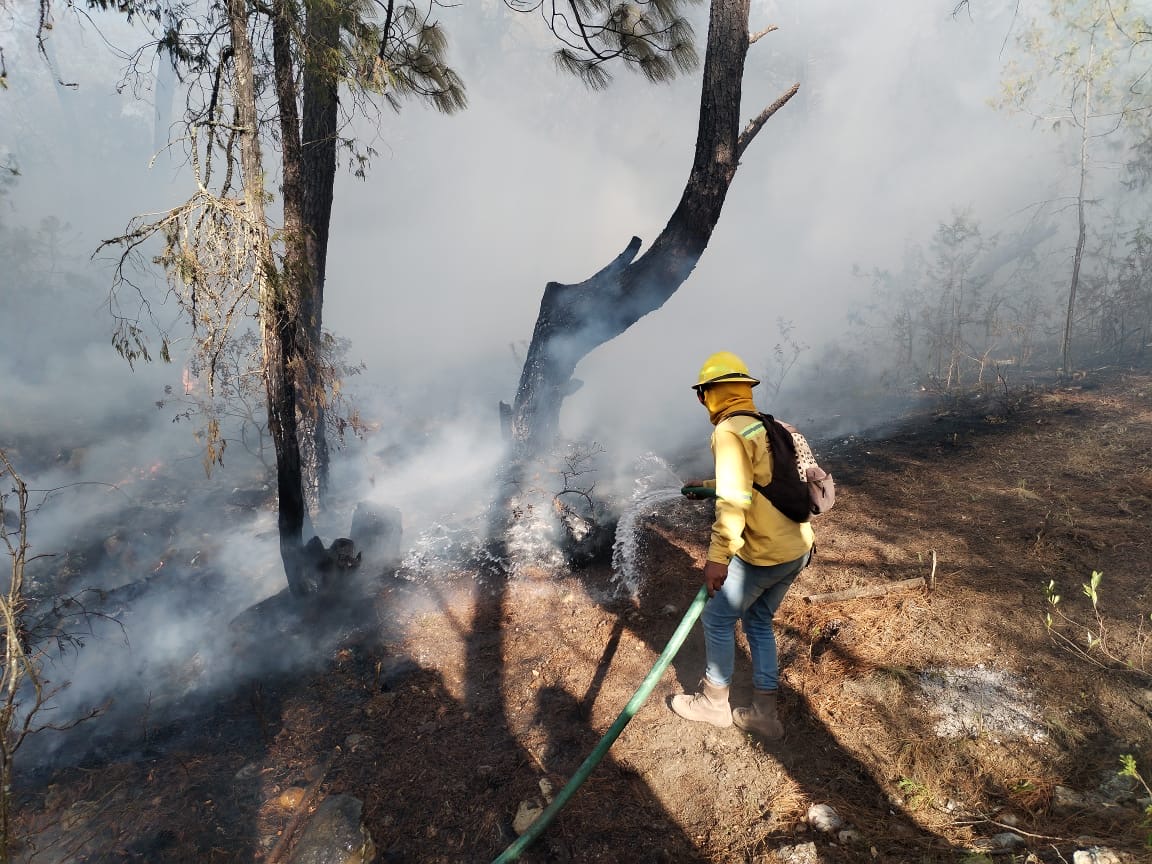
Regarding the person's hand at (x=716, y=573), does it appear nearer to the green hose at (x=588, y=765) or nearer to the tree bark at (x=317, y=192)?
the green hose at (x=588, y=765)

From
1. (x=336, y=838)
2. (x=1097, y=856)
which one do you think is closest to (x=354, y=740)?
(x=336, y=838)

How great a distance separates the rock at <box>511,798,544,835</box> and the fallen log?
6.90ft

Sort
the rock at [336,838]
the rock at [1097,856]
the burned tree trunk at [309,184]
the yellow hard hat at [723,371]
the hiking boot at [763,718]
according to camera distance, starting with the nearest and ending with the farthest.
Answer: the rock at [1097,856]
the rock at [336,838]
the yellow hard hat at [723,371]
the hiking boot at [763,718]
the burned tree trunk at [309,184]

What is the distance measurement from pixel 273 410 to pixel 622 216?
24097mm

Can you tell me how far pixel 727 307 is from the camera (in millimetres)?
19672

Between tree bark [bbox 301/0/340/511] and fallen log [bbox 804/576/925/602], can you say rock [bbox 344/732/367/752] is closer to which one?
tree bark [bbox 301/0/340/511]

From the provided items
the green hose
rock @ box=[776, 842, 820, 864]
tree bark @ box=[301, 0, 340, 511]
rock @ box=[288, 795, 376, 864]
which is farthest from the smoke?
rock @ box=[776, 842, 820, 864]

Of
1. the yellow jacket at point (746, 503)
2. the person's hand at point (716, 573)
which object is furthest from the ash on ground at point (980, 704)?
the person's hand at point (716, 573)

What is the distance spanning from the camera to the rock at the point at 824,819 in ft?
7.26

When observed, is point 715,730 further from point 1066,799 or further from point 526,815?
point 1066,799

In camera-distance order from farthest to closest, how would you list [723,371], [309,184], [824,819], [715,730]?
1. [309,184]
2. [715,730]
3. [723,371]
4. [824,819]

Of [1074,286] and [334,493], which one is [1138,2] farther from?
[334,493]

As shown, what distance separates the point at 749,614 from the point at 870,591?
44.9 inches

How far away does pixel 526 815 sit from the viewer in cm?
254
